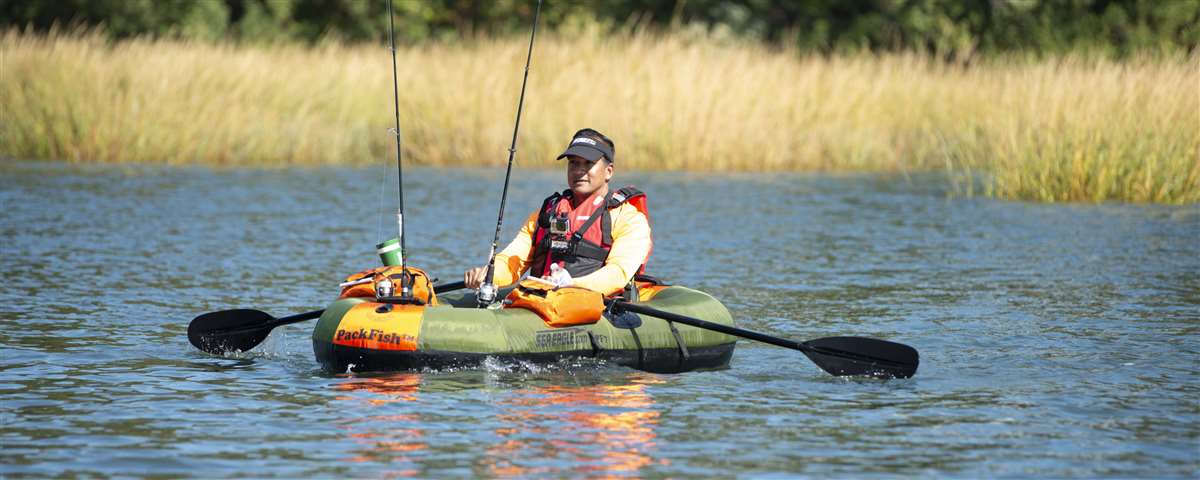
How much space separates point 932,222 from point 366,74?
28.5ft

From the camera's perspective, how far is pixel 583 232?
880 cm

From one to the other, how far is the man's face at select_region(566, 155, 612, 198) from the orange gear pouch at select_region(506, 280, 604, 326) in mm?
692

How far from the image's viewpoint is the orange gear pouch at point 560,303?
816 centimetres

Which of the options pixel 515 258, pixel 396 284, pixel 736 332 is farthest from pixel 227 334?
pixel 736 332

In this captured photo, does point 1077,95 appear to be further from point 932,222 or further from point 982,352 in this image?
point 982,352

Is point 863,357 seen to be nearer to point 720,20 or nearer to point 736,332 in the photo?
point 736,332

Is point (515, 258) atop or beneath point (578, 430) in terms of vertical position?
atop

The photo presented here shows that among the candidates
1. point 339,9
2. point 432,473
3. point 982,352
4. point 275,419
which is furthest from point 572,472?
point 339,9

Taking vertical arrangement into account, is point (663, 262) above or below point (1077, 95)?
below

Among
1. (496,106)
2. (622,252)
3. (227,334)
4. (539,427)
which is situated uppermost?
(622,252)

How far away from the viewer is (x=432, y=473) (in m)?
6.26

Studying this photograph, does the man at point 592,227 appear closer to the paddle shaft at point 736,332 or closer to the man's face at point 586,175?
the man's face at point 586,175

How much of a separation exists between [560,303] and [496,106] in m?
12.8

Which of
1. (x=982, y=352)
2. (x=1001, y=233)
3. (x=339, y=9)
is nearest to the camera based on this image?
(x=982, y=352)
